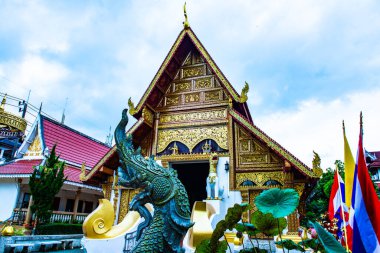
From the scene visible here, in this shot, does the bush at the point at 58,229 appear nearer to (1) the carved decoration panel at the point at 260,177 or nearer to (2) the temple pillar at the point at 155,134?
(2) the temple pillar at the point at 155,134

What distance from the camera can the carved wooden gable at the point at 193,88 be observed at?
7.81 meters

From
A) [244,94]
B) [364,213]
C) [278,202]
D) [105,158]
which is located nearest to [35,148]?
[105,158]

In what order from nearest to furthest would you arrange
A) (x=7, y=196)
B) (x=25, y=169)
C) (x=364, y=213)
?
(x=364, y=213), (x=25, y=169), (x=7, y=196)

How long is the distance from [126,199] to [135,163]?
17.7 feet

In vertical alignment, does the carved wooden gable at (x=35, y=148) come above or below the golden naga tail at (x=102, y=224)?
above

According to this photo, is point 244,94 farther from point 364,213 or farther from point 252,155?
point 364,213

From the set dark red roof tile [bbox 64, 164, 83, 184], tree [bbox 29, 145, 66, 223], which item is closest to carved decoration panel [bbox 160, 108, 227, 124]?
tree [bbox 29, 145, 66, 223]

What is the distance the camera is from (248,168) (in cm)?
673

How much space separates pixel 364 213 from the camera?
7.32ft

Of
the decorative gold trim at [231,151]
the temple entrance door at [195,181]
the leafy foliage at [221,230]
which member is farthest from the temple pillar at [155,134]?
the leafy foliage at [221,230]

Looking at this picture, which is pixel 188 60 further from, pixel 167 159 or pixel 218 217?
pixel 218 217

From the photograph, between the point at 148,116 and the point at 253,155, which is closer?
the point at 253,155

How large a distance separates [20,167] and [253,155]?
8.45 metres

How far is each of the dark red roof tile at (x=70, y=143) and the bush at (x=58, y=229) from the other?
3100 mm
